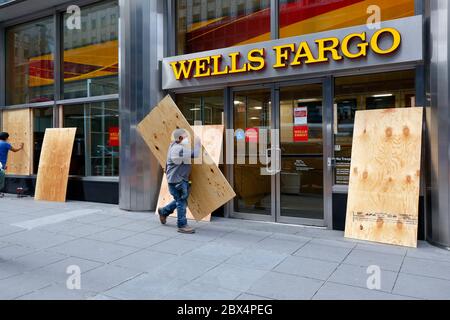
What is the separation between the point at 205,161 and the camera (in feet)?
20.5

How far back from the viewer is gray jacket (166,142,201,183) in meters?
6.04

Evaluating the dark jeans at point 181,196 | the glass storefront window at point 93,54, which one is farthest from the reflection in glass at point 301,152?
the glass storefront window at point 93,54

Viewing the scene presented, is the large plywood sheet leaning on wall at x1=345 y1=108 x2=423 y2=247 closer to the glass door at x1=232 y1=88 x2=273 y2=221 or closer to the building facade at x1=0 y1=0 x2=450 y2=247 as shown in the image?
the building facade at x1=0 y1=0 x2=450 y2=247

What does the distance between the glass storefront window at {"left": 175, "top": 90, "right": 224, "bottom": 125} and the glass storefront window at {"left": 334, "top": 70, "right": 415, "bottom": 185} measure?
91.2 inches

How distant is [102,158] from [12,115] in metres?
3.82

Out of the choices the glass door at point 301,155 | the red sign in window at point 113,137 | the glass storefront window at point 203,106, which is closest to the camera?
the glass door at point 301,155

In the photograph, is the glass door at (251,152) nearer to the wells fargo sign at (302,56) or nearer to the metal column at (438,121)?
the wells fargo sign at (302,56)

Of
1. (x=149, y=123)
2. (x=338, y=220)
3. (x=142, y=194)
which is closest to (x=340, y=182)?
(x=338, y=220)

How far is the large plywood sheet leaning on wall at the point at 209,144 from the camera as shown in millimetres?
7219

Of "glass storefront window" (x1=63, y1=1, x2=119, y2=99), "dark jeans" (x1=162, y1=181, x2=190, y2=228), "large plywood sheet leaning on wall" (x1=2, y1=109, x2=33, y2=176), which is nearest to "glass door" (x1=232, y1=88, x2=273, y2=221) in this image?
"dark jeans" (x1=162, y1=181, x2=190, y2=228)

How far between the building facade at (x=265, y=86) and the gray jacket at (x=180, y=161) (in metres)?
1.44

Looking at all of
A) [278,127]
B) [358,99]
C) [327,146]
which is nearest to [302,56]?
[358,99]

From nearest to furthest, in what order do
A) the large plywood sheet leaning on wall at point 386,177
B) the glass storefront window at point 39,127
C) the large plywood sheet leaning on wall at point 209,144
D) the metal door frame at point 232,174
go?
the large plywood sheet leaning on wall at point 386,177, the metal door frame at point 232,174, the large plywood sheet leaning on wall at point 209,144, the glass storefront window at point 39,127
